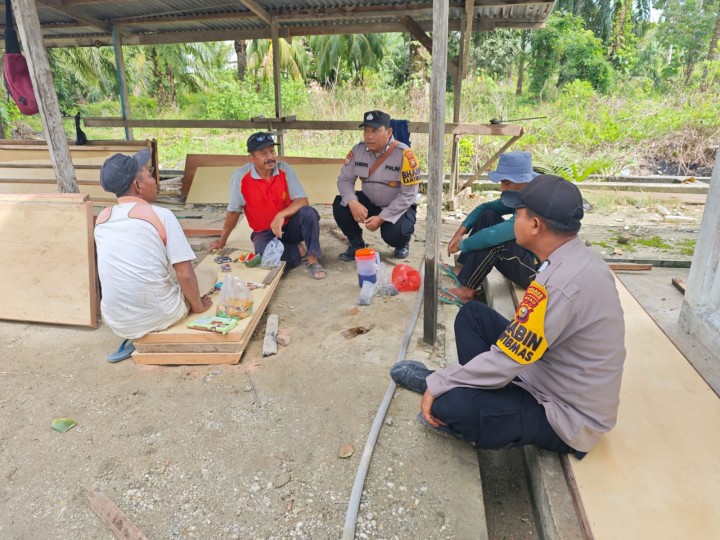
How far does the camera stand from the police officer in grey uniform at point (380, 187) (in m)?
4.48

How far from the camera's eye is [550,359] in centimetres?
187

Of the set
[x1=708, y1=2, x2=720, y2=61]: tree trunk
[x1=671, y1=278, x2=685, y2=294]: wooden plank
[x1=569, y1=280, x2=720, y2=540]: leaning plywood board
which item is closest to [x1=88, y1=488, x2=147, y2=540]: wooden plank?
[x1=569, y1=280, x2=720, y2=540]: leaning plywood board

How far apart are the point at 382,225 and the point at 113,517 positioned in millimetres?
3446

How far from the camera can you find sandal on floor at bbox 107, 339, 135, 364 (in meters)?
3.09

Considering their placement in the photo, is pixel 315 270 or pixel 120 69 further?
pixel 120 69

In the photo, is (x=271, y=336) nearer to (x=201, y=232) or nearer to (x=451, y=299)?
(x=451, y=299)

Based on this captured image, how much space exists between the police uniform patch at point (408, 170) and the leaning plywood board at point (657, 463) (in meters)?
2.58

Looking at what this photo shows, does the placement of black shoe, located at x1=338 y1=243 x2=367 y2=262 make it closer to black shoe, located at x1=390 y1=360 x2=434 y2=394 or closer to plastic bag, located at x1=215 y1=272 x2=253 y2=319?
plastic bag, located at x1=215 y1=272 x2=253 y2=319

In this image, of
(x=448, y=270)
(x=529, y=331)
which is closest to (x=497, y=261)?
(x=448, y=270)

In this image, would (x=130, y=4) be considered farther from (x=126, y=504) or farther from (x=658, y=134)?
(x=658, y=134)

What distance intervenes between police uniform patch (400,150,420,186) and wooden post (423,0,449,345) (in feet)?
5.43

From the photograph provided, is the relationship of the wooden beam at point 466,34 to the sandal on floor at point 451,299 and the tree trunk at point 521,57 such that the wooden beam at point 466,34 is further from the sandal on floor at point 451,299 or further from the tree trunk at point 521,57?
the tree trunk at point 521,57

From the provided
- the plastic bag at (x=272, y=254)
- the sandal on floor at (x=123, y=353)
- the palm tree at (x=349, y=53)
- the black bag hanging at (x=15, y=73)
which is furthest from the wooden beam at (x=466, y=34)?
the palm tree at (x=349, y=53)

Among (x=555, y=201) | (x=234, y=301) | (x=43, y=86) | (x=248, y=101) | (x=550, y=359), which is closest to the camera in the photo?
(x=555, y=201)
